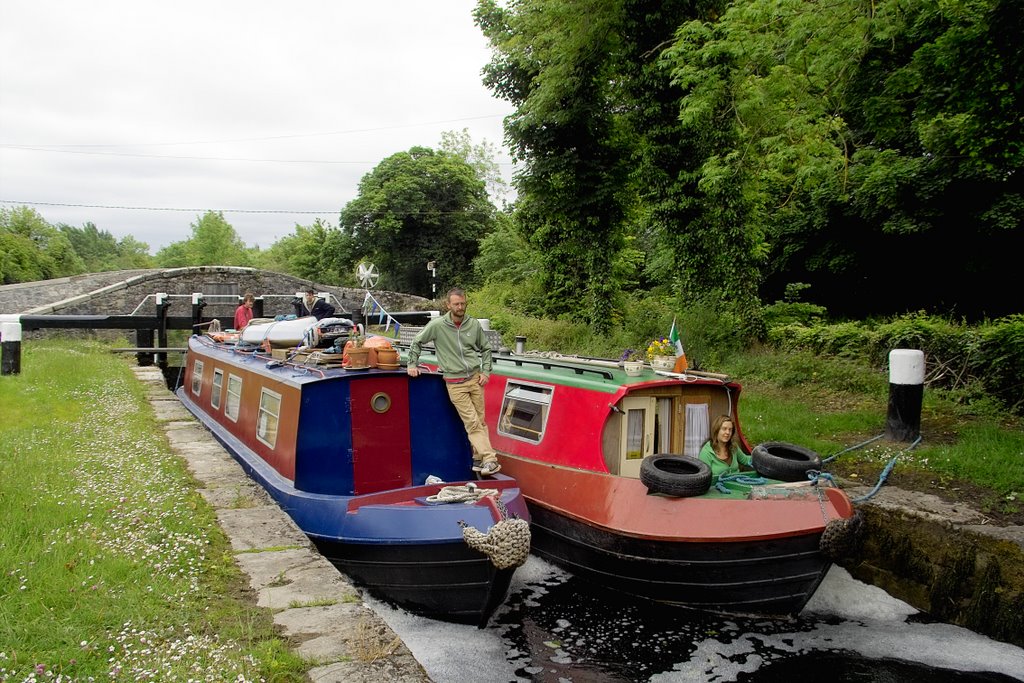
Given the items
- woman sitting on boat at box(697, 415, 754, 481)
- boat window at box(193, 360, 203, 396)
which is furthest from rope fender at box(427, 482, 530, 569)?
boat window at box(193, 360, 203, 396)

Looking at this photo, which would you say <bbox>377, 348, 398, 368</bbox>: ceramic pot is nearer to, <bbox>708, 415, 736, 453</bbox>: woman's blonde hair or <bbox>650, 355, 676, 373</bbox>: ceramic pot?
<bbox>650, 355, 676, 373</bbox>: ceramic pot

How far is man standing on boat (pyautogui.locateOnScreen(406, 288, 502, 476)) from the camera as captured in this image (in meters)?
5.99

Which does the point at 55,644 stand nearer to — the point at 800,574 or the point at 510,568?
the point at 510,568

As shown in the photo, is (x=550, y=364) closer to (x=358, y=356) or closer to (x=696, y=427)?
(x=696, y=427)

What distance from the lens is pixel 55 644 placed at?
9.50 feet

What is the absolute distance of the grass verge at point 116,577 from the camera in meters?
2.86

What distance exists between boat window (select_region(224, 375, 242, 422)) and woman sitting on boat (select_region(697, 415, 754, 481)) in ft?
17.1

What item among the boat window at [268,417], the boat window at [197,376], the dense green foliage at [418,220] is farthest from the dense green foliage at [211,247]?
the boat window at [268,417]

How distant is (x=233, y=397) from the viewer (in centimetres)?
848

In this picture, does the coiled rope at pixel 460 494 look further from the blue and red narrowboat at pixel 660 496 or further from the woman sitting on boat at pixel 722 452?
the woman sitting on boat at pixel 722 452

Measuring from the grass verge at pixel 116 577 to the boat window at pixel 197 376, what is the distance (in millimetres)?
4018

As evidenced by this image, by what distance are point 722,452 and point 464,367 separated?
248 cm

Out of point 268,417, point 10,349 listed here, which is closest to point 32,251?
point 10,349

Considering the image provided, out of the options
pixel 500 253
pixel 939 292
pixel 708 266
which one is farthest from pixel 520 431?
pixel 500 253
